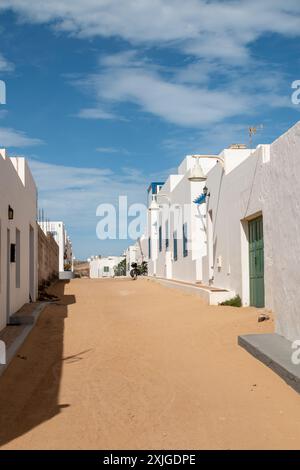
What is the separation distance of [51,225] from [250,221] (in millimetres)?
50774

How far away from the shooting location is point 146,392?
6574 millimetres

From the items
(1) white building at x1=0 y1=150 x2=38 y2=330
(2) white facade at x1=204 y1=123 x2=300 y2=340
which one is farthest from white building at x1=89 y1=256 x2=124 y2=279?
(1) white building at x1=0 y1=150 x2=38 y2=330

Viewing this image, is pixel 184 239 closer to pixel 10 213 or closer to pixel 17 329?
pixel 10 213

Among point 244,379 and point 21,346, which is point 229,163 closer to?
point 21,346

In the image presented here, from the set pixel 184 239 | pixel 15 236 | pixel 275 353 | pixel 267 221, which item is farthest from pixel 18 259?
pixel 184 239

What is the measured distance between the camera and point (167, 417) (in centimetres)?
557

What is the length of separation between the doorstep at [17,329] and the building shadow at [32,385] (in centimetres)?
10

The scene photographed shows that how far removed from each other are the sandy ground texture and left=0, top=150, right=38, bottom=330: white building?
4.02 feet

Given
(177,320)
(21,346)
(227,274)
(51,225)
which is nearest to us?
(21,346)

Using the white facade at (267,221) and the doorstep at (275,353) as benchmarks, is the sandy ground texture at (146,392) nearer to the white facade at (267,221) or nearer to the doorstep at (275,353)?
the doorstep at (275,353)

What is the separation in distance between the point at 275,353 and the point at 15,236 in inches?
290

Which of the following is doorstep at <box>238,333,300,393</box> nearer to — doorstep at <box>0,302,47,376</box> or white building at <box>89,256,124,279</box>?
doorstep at <box>0,302,47,376</box>

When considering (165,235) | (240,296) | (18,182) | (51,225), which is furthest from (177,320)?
(51,225)

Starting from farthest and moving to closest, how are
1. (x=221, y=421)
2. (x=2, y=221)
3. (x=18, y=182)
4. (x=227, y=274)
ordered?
1. (x=227, y=274)
2. (x=18, y=182)
3. (x=2, y=221)
4. (x=221, y=421)
